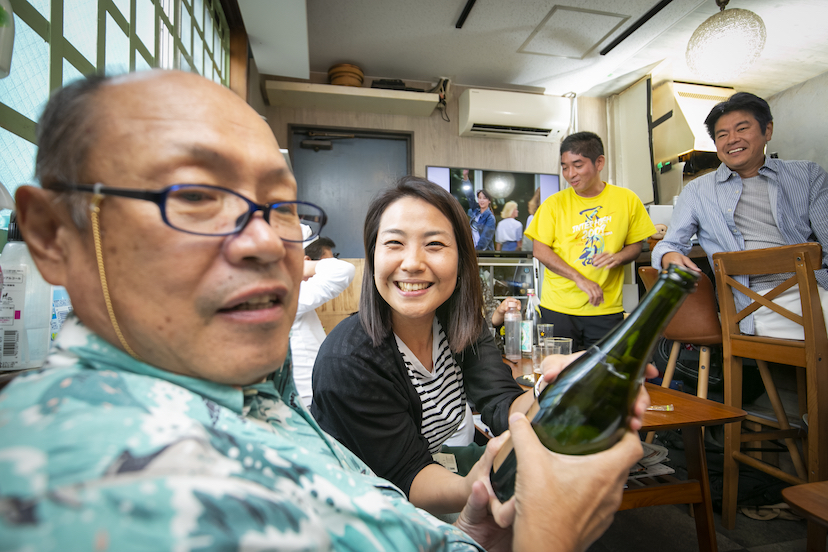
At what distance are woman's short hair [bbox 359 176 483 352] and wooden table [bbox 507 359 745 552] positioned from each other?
1.88 ft

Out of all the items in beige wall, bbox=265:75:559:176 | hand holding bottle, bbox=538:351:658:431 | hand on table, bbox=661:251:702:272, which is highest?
beige wall, bbox=265:75:559:176

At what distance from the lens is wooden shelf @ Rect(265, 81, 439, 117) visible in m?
4.01

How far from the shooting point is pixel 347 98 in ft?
13.8

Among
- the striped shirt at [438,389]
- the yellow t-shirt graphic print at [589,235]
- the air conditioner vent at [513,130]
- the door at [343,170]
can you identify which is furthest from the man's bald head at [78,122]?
the air conditioner vent at [513,130]

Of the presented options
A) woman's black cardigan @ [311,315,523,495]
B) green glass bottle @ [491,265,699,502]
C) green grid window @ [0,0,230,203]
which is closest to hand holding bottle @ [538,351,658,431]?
green glass bottle @ [491,265,699,502]

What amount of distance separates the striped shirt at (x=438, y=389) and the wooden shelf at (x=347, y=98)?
3.56 meters

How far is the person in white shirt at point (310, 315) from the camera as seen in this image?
1928 mm

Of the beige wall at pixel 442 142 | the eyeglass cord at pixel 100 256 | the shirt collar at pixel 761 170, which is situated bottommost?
the eyeglass cord at pixel 100 256

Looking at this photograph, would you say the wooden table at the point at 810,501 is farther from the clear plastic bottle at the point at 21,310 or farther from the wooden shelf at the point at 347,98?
the wooden shelf at the point at 347,98

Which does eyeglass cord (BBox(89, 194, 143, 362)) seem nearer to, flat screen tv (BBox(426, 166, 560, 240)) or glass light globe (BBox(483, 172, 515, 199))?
flat screen tv (BBox(426, 166, 560, 240))

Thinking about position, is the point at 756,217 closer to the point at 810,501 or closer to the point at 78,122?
the point at 810,501

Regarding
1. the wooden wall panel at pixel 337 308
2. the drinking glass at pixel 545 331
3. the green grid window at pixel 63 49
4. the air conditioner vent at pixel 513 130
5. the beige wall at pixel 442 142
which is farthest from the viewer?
the air conditioner vent at pixel 513 130

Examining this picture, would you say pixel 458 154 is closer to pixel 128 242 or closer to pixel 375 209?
pixel 375 209

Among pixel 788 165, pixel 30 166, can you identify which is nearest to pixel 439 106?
pixel 788 165
